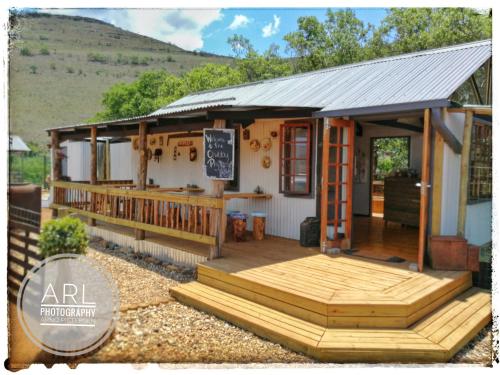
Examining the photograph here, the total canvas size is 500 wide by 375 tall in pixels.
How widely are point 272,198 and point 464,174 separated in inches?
128

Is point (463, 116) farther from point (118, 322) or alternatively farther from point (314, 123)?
point (118, 322)

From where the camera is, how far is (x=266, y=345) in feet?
13.6

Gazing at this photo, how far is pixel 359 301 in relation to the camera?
423 centimetres

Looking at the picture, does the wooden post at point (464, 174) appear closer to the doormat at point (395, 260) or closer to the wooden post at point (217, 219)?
the doormat at point (395, 260)

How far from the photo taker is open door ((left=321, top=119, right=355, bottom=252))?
246 inches

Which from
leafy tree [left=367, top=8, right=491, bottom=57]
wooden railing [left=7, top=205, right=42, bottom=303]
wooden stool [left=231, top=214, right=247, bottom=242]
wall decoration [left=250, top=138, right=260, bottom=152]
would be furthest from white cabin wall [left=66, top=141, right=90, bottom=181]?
leafy tree [left=367, top=8, right=491, bottom=57]

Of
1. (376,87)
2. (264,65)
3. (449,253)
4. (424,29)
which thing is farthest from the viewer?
(264,65)

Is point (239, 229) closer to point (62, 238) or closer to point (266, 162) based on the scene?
point (266, 162)

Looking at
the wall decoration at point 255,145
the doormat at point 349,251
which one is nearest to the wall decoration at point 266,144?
the wall decoration at point 255,145

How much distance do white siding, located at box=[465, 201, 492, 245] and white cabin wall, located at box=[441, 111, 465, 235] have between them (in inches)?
12.7

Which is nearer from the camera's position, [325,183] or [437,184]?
[437,184]

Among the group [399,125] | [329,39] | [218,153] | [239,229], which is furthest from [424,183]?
[329,39]

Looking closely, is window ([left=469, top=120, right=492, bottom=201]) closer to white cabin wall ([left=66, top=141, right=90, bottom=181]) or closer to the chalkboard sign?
the chalkboard sign
